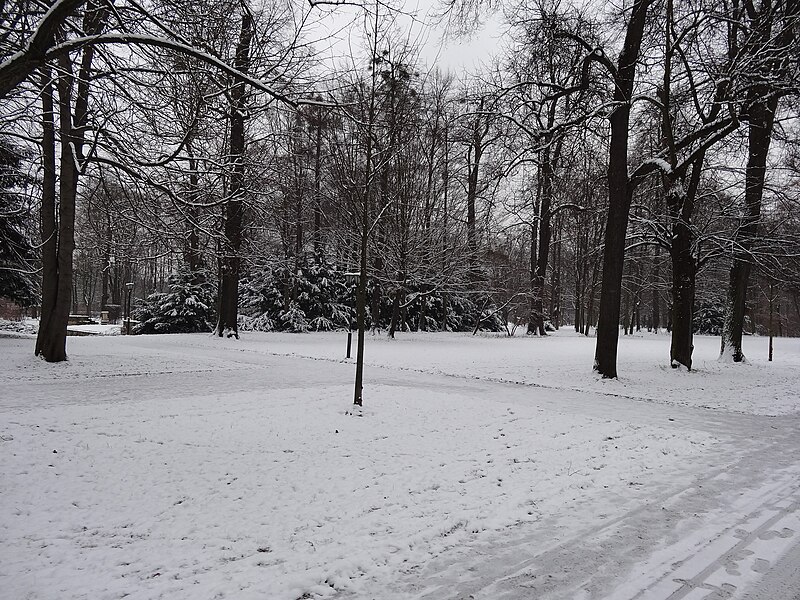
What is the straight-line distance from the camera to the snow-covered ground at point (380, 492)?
3197 millimetres

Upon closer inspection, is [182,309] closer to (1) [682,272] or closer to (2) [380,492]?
(1) [682,272]

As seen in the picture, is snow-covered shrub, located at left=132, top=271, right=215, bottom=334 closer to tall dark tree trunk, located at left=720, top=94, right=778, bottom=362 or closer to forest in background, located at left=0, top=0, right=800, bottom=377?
forest in background, located at left=0, top=0, right=800, bottom=377

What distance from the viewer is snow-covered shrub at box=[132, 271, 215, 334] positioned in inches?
1034

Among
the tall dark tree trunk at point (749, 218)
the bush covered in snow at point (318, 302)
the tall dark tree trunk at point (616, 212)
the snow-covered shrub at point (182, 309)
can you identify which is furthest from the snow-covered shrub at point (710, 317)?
the snow-covered shrub at point (182, 309)

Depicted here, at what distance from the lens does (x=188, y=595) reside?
290cm

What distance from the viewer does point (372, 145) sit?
7910 millimetres

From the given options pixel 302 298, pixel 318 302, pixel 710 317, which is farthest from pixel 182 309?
pixel 710 317

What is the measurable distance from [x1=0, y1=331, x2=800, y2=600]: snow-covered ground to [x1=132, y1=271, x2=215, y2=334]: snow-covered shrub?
1745 cm

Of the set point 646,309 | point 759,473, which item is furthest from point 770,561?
point 646,309

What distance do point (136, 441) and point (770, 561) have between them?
18.8 feet

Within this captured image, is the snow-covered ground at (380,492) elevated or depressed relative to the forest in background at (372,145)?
depressed

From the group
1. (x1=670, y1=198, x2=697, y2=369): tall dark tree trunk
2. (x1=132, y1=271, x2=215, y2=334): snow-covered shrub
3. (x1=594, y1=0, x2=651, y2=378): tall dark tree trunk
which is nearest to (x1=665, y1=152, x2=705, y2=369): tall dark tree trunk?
(x1=670, y1=198, x2=697, y2=369): tall dark tree trunk

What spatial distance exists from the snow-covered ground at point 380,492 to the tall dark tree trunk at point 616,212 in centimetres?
242

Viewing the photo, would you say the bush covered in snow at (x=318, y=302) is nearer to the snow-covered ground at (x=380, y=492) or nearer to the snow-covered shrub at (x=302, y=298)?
the snow-covered shrub at (x=302, y=298)
